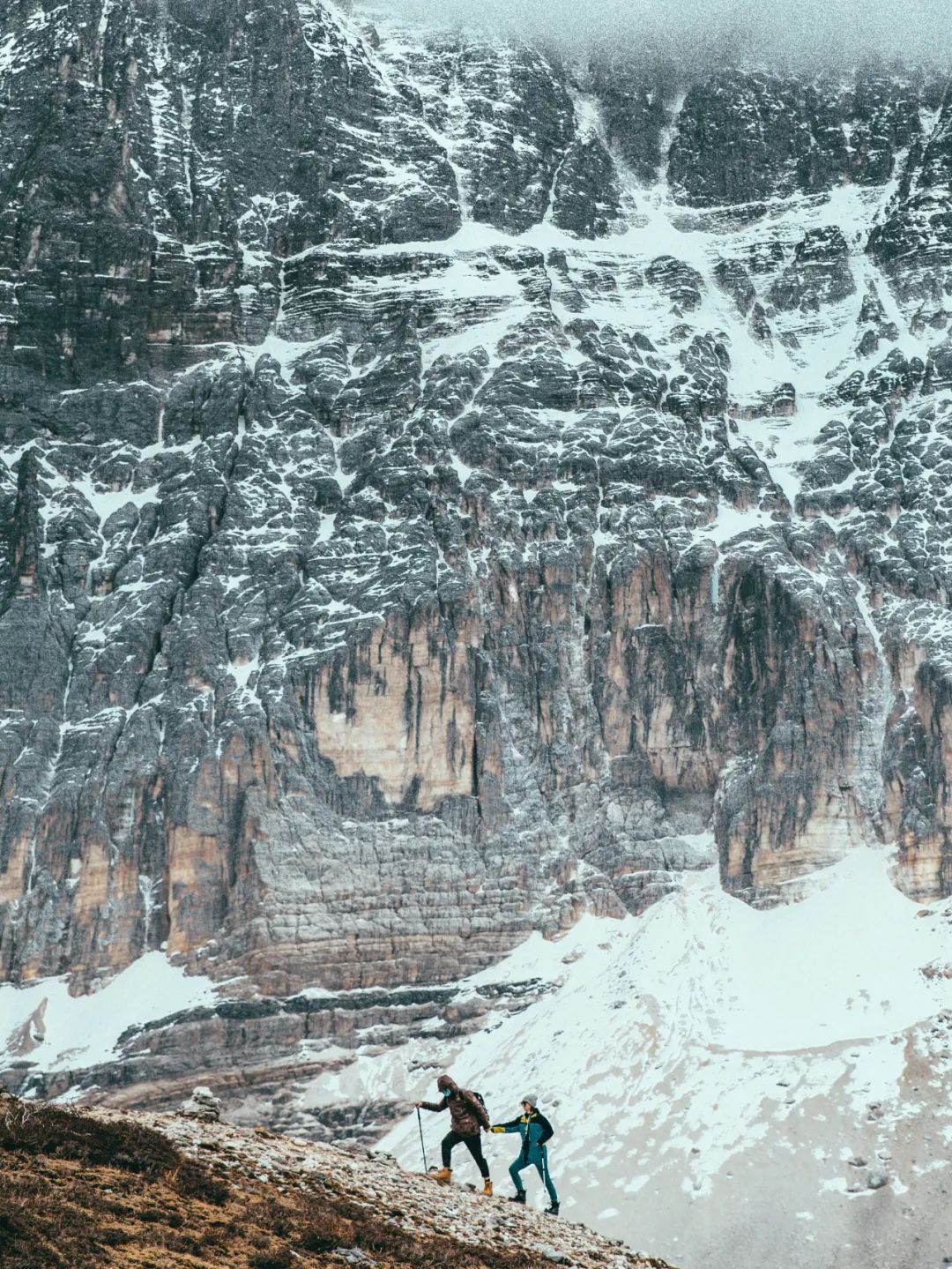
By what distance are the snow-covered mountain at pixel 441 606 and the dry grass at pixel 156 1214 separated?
2142 inches

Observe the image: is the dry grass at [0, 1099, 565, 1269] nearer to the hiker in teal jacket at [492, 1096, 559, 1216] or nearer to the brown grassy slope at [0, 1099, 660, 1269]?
the brown grassy slope at [0, 1099, 660, 1269]

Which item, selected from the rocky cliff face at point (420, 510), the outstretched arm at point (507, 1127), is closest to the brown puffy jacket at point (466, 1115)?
the outstretched arm at point (507, 1127)

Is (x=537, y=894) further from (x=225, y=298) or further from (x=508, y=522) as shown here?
(x=225, y=298)

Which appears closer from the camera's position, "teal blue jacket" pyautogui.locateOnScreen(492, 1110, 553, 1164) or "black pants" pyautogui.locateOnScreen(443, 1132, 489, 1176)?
"black pants" pyautogui.locateOnScreen(443, 1132, 489, 1176)

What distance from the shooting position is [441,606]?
106 meters

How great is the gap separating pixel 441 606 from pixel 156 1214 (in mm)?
81210

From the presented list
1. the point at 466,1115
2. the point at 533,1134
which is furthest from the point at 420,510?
the point at 466,1115

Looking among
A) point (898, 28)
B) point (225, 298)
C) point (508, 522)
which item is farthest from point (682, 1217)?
point (898, 28)

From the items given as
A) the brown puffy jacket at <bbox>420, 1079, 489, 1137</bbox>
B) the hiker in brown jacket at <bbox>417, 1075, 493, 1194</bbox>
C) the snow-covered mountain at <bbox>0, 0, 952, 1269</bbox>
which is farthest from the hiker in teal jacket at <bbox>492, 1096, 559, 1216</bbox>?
the snow-covered mountain at <bbox>0, 0, 952, 1269</bbox>

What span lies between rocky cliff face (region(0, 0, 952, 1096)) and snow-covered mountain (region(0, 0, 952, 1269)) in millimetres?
301

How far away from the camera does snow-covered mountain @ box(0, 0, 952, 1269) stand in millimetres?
94062

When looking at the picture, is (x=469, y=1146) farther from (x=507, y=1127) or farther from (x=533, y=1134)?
(x=533, y=1134)

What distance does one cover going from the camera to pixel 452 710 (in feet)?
342

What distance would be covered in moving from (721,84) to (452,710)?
74.8 meters
